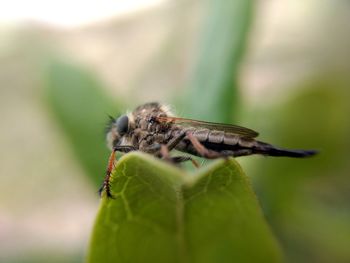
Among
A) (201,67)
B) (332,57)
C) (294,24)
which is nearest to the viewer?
(201,67)

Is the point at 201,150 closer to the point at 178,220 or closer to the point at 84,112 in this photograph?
the point at 178,220

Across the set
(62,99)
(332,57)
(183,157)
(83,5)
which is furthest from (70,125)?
(83,5)

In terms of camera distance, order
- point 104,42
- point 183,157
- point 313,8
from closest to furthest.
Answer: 1. point 183,157
2. point 313,8
3. point 104,42

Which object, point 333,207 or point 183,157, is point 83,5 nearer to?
point 333,207

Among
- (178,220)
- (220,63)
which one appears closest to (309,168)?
(220,63)

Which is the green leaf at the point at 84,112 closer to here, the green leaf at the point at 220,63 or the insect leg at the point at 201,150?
the green leaf at the point at 220,63

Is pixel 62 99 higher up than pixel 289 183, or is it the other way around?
pixel 62 99

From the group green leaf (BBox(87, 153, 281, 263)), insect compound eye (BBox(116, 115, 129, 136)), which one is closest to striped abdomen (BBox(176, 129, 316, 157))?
insect compound eye (BBox(116, 115, 129, 136))
